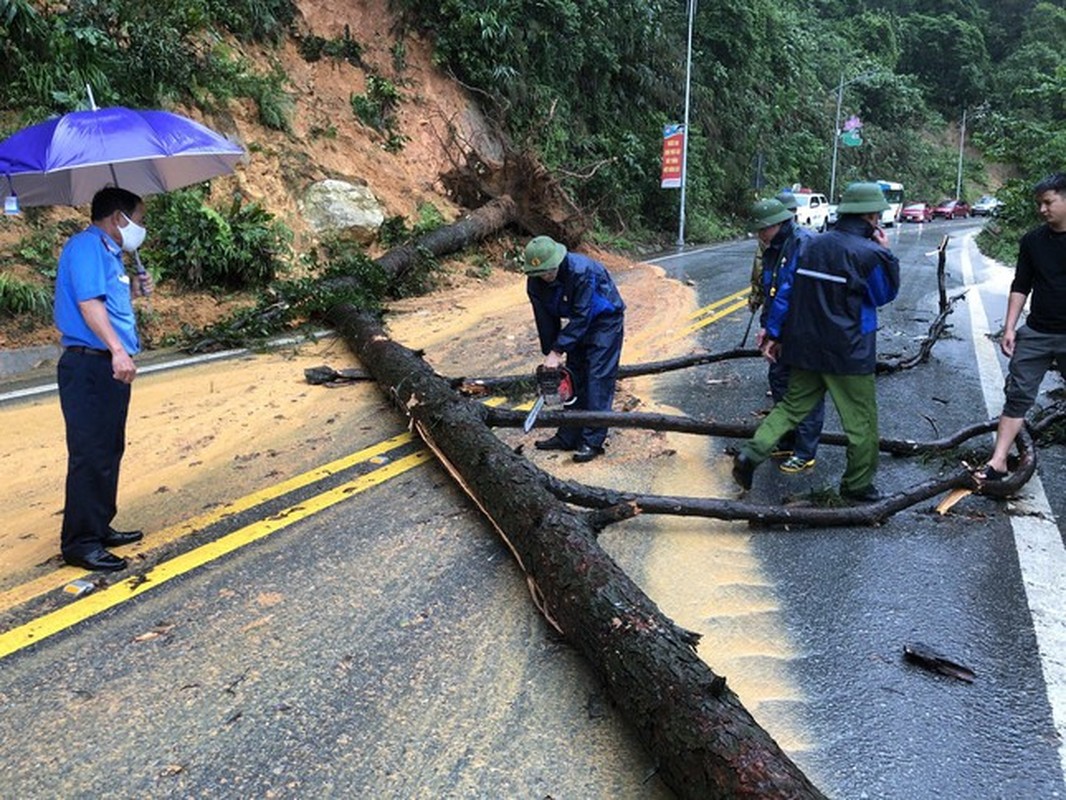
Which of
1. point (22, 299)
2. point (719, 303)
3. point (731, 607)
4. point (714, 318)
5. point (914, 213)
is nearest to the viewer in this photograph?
point (731, 607)

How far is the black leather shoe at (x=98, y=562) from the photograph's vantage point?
3605mm

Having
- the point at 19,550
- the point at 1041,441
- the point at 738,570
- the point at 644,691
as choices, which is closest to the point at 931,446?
the point at 1041,441

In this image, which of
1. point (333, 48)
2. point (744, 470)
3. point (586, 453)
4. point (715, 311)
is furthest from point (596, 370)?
point (333, 48)

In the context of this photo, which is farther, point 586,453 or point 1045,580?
point 586,453

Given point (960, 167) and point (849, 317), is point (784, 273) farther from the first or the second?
point (960, 167)

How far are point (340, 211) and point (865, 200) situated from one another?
9492 millimetres

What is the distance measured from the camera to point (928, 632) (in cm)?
316

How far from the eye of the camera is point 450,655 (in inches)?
118

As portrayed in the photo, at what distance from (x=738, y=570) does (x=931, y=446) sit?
2.24 m

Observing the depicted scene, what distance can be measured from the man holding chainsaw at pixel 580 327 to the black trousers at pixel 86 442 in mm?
2544

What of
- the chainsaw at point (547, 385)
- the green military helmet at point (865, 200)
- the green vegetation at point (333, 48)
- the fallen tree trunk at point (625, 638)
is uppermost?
the green vegetation at point (333, 48)

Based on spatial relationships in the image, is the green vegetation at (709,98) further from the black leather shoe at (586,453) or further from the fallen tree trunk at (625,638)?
the fallen tree trunk at (625,638)

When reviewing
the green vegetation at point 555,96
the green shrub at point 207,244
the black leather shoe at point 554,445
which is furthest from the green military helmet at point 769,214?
the green shrub at point 207,244

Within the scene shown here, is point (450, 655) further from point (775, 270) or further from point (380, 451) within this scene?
point (775, 270)
